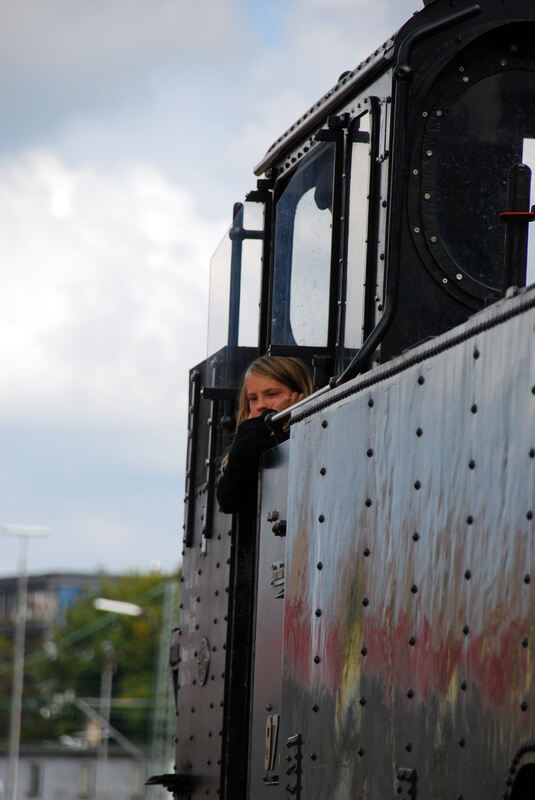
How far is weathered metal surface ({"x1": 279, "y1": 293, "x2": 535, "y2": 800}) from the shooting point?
Result: 11.3ft

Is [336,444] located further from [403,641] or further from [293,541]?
[403,641]

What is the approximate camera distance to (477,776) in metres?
3.54

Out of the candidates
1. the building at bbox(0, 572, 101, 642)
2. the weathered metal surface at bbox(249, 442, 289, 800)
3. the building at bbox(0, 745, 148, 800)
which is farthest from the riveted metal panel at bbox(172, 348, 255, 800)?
the building at bbox(0, 572, 101, 642)

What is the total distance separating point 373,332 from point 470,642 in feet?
5.01

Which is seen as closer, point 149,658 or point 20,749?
point 20,749

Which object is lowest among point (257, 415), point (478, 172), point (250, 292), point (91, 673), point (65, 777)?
point (65, 777)

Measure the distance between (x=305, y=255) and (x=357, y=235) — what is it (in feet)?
1.60

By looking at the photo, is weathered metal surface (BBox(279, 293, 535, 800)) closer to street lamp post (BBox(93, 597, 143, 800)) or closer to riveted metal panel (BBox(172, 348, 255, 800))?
riveted metal panel (BBox(172, 348, 255, 800))

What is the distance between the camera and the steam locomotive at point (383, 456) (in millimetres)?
3574

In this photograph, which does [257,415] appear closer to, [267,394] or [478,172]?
[267,394]

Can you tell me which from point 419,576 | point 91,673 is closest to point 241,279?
point 419,576

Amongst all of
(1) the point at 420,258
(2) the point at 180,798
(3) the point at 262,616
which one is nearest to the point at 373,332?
(1) the point at 420,258

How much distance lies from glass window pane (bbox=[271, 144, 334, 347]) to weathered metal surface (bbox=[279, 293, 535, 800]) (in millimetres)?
651

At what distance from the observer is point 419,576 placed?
3.97 metres
